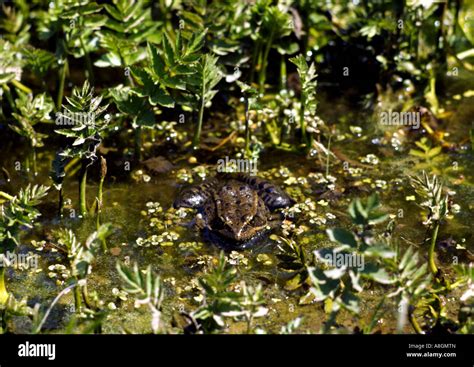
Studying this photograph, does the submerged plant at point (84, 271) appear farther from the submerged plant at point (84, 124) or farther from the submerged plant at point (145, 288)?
the submerged plant at point (84, 124)

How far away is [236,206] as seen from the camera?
258 inches

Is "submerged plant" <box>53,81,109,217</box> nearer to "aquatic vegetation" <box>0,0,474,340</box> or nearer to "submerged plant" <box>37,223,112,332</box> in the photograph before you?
"aquatic vegetation" <box>0,0,474,340</box>

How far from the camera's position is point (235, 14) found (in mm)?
7438

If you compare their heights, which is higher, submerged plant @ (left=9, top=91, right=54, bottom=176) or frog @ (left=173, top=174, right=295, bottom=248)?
submerged plant @ (left=9, top=91, right=54, bottom=176)

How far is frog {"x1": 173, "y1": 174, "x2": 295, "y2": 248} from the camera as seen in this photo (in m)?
6.38

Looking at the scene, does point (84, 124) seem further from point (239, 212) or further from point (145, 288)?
point (145, 288)

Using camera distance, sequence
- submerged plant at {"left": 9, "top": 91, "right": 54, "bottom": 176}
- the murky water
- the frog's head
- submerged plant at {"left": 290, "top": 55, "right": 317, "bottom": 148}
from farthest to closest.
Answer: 1. submerged plant at {"left": 9, "top": 91, "right": 54, "bottom": 176}
2. submerged plant at {"left": 290, "top": 55, "right": 317, "bottom": 148}
3. the frog's head
4. the murky water

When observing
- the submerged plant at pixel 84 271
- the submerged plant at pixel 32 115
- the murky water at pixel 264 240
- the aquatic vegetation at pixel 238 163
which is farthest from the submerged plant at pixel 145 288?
the submerged plant at pixel 32 115

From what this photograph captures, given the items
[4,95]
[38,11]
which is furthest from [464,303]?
[38,11]

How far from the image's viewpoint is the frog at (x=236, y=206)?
6383mm

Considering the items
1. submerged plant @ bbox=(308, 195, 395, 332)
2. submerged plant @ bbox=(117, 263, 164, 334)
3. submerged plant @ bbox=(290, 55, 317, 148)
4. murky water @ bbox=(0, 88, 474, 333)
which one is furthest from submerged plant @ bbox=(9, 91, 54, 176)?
submerged plant @ bbox=(308, 195, 395, 332)

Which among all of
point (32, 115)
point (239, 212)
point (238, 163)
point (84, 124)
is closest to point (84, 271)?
point (84, 124)
